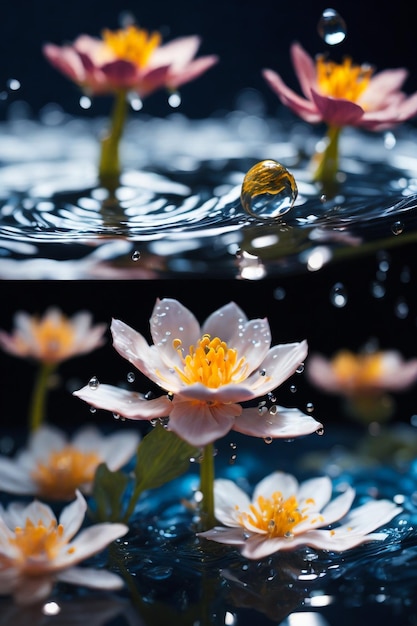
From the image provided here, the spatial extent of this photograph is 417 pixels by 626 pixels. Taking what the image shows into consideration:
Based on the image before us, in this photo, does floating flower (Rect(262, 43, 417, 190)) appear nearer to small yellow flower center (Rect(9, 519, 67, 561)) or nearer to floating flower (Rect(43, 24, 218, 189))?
floating flower (Rect(43, 24, 218, 189))

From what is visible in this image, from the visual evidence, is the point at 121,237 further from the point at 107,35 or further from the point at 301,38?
the point at 301,38

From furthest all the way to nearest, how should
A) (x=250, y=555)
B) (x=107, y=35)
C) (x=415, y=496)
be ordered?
(x=107, y=35) < (x=415, y=496) < (x=250, y=555)

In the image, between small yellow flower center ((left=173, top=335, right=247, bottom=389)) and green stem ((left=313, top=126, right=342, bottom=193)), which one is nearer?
small yellow flower center ((left=173, top=335, right=247, bottom=389))

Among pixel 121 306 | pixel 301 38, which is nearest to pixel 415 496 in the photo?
pixel 121 306

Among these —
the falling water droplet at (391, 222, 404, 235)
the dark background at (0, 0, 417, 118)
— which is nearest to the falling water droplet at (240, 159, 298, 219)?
the falling water droplet at (391, 222, 404, 235)

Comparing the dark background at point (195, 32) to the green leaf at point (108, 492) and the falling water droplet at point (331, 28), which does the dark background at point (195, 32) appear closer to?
the falling water droplet at point (331, 28)

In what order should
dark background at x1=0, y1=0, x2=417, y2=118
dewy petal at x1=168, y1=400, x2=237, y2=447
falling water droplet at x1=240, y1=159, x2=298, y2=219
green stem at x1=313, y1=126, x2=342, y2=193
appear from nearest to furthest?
dewy petal at x1=168, y1=400, x2=237, y2=447 → falling water droplet at x1=240, y1=159, x2=298, y2=219 → green stem at x1=313, y1=126, x2=342, y2=193 → dark background at x1=0, y1=0, x2=417, y2=118
